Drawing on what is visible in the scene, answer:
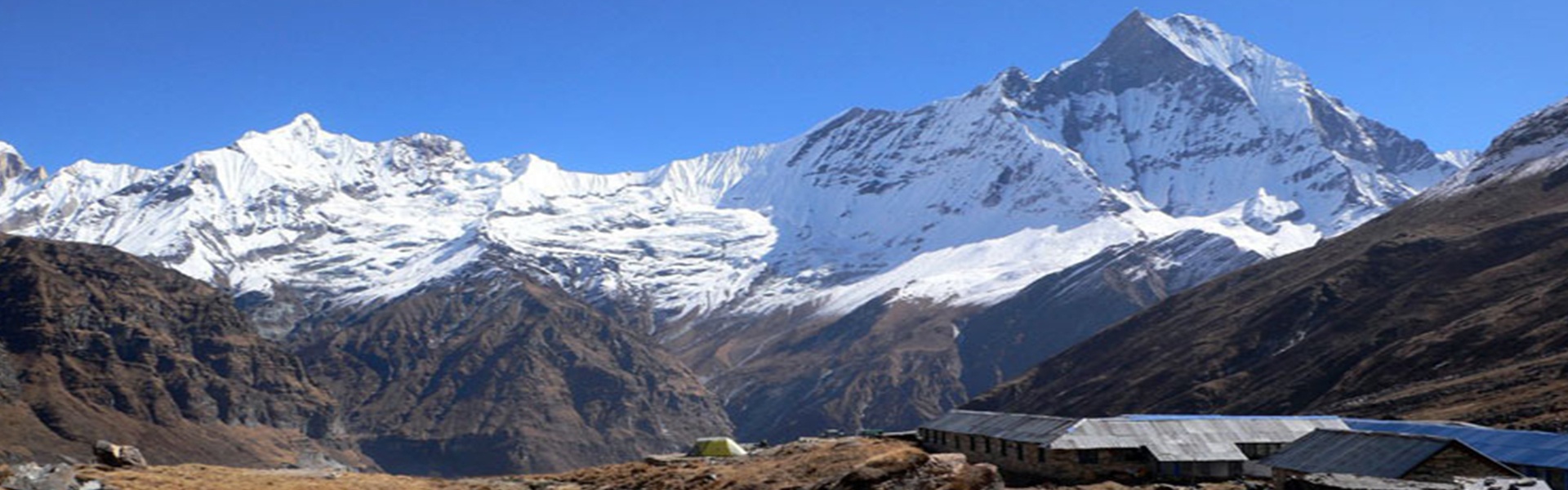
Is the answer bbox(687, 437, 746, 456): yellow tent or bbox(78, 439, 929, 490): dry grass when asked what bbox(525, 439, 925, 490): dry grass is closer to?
bbox(78, 439, 929, 490): dry grass

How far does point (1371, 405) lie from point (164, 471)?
13065 cm

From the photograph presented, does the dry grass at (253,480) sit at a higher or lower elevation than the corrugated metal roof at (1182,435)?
higher

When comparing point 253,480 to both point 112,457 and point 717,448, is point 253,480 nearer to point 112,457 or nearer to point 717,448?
point 112,457

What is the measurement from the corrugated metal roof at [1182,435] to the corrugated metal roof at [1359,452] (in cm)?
410

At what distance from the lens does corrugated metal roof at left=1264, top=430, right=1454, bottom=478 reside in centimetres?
5166

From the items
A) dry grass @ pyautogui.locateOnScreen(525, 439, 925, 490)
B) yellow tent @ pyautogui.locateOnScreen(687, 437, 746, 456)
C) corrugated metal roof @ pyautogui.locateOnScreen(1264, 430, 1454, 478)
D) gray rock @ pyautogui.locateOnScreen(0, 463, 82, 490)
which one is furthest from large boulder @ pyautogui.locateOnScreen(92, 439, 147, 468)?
corrugated metal roof @ pyautogui.locateOnScreen(1264, 430, 1454, 478)

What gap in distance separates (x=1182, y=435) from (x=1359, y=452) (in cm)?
1168

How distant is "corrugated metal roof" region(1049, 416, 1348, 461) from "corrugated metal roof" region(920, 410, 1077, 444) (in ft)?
4.36

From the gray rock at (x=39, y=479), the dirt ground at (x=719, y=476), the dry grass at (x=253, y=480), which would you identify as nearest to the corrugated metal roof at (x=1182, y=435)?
the dirt ground at (x=719, y=476)

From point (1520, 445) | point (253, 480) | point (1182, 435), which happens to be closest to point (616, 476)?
point (253, 480)

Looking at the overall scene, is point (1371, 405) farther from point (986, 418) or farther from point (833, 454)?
point (833, 454)

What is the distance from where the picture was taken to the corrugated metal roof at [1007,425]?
67062 millimetres

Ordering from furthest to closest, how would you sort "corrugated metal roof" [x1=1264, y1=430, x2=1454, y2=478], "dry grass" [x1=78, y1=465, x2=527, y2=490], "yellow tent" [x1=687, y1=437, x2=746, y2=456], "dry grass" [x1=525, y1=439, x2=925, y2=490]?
"yellow tent" [x1=687, y1=437, x2=746, y2=456] → "dry grass" [x1=525, y1=439, x2=925, y2=490] → "corrugated metal roof" [x1=1264, y1=430, x2=1454, y2=478] → "dry grass" [x1=78, y1=465, x2=527, y2=490]

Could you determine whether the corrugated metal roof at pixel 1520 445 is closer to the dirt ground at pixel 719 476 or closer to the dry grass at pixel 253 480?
the dirt ground at pixel 719 476
